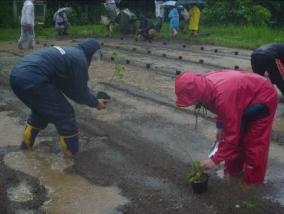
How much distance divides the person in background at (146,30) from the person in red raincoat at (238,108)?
13.9m

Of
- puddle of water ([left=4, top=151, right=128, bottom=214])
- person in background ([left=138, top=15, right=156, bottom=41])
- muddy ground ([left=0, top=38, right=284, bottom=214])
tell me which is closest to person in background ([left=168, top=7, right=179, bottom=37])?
person in background ([left=138, top=15, right=156, bottom=41])

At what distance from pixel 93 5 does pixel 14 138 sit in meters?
19.8

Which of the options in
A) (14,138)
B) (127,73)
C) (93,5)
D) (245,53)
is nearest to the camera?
(14,138)

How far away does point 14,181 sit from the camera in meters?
5.76

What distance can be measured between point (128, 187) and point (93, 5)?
21.6 meters

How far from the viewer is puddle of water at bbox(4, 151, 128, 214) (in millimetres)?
5098

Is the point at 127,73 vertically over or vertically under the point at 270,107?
under

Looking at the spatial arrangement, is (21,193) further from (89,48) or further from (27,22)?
(27,22)

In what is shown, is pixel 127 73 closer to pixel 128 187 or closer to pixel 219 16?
pixel 128 187

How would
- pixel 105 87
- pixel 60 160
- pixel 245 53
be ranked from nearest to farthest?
pixel 60 160 < pixel 105 87 < pixel 245 53

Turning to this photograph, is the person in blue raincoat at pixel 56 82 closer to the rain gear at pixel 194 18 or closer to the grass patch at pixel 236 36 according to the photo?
the grass patch at pixel 236 36

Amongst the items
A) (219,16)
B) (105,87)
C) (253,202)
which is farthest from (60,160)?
(219,16)

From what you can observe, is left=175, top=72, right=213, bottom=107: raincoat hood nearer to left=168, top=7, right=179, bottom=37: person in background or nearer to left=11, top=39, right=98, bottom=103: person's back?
left=11, top=39, right=98, bottom=103: person's back

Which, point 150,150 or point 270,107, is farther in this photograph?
point 150,150
